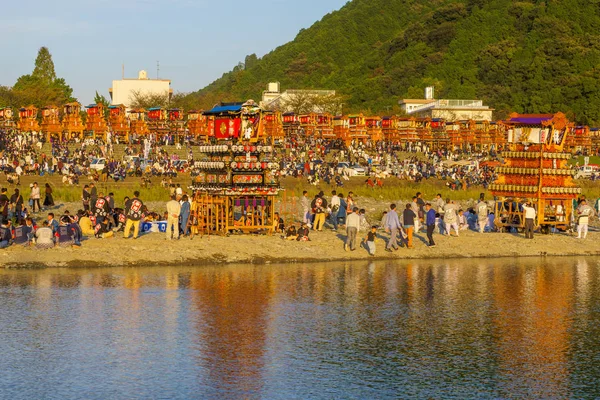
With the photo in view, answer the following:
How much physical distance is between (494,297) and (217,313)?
311 inches

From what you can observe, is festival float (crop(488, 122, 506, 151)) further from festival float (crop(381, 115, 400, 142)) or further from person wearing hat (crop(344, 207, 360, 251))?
person wearing hat (crop(344, 207, 360, 251))

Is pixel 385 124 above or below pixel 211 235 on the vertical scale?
above

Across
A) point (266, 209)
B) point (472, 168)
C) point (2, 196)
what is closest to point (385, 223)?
point (266, 209)

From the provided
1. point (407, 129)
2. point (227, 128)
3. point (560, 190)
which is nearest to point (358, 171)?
point (407, 129)

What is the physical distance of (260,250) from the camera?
1265 inches

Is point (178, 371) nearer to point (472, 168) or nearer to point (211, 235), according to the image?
point (211, 235)

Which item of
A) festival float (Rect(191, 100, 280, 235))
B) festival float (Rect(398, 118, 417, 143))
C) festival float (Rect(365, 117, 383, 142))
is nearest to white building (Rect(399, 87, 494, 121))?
festival float (Rect(398, 118, 417, 143))

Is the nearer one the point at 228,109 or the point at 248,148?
the point at 248,148

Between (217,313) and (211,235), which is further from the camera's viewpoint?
(211,235)

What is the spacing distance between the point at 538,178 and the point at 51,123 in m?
50.3

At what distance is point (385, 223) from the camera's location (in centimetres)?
3328

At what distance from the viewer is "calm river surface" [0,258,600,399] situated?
15750 mm

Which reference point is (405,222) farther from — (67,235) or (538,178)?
(67,235)

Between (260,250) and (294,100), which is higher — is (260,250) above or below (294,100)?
below
